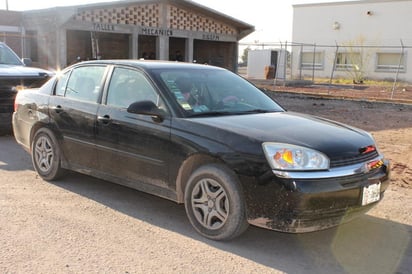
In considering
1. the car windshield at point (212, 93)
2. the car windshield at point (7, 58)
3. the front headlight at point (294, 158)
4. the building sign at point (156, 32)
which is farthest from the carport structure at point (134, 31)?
the front headlight at point (294, 158)

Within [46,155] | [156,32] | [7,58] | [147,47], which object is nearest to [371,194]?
[46,155]

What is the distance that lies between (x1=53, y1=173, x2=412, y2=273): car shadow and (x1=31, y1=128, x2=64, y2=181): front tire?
2.93ft

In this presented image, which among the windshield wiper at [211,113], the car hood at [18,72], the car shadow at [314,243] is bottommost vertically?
the car shadow at [314,243]

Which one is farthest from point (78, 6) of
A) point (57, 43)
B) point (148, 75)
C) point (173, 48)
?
point (148, 75)

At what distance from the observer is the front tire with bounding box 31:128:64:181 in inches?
242

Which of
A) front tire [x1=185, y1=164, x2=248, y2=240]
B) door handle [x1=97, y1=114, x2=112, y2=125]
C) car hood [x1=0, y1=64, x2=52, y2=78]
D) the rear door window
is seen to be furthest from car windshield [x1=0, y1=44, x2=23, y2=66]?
front tire [x1=185, y1=164, x2=248, y2=240]

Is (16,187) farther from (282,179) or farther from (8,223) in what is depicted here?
(282,179)

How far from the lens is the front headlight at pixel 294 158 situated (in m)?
4.02

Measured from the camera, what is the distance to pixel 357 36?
3825 cm

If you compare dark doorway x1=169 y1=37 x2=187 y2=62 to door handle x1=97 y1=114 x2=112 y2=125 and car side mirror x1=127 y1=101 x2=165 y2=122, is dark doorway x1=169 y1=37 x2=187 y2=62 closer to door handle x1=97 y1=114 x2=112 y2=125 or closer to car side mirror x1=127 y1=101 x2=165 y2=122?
door handle x1=97 y1=114 x2=112 y2=125

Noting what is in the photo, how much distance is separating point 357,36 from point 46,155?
3584 centimetres

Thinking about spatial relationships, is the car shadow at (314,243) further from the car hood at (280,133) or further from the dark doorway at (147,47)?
the dark doorway at (147,47)

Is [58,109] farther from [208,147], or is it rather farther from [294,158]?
[294,158]

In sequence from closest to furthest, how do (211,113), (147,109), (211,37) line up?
1. (147,109)
2. (211,113)
3. (211,37)
